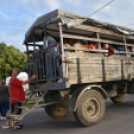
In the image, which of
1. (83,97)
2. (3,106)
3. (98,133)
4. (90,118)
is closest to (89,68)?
(83,97)

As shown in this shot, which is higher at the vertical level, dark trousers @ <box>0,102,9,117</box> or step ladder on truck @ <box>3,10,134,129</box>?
step ladder on truck @ <box>3,10,134,129</box>

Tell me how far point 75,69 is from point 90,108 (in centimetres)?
118

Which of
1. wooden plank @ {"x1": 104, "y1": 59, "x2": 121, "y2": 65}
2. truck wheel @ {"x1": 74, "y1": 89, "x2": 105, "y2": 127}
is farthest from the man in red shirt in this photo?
wooden plank @ {"x1": 104, "y1": 59, "x2": 121, "y2": 65}

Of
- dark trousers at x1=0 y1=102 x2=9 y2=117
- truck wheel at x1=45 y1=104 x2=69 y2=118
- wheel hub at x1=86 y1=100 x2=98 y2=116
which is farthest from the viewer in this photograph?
dark trousers at x1=0 y1=102 x2=9 y2=117

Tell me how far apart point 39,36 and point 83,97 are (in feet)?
9.40

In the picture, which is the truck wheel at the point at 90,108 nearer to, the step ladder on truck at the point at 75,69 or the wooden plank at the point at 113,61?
the step ladder on truck at the point at 75,69

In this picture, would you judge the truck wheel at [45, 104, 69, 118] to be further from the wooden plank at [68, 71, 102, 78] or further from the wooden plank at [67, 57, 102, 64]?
the wooden plank at [67, 57, 102, 64]

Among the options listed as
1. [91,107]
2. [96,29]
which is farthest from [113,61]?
[91,107]

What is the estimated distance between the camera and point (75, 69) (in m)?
4.33

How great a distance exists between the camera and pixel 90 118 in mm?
4406

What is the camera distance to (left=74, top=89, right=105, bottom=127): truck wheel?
13.9ft

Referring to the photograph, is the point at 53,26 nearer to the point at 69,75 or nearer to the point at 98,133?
the point at 69,75

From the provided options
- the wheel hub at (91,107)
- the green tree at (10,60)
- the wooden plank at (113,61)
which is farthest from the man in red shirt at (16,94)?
the green tree at (10,60)

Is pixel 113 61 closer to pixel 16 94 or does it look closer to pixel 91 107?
pixel 91 107
